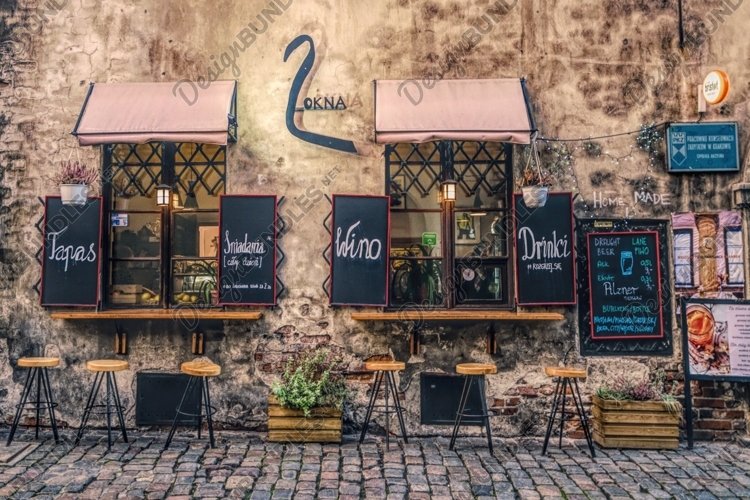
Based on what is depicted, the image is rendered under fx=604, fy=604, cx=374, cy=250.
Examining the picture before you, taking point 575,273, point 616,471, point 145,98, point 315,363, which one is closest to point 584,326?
point 575,273

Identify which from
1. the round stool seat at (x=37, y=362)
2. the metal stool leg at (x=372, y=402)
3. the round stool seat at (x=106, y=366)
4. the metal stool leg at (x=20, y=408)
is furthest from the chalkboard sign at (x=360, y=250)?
the metal stool leg at (x=20, y=408)

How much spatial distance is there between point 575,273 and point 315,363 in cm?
280

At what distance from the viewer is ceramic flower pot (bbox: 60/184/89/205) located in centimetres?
589

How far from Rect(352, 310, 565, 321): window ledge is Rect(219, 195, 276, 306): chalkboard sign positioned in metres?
1.03

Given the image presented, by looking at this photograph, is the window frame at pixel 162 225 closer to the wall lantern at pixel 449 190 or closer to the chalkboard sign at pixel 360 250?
the chalkboard sign at pixel 360 250

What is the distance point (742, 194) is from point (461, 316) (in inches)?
125

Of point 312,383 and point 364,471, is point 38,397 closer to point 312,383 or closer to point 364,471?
point 312,383

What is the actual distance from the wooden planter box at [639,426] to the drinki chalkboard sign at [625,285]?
0.74m

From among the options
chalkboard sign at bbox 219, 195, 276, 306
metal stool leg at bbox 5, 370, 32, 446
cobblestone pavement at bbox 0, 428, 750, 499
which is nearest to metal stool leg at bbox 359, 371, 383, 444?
cobblestone pavement at bbox 0, 428, 750, 499

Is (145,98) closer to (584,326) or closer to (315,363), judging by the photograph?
(315,363)

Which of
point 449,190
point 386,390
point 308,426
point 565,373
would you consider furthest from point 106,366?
point 565,373

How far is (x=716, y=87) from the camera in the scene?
6.02 metres

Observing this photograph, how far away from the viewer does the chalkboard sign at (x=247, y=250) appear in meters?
6.23

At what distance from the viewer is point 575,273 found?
20.3ft
